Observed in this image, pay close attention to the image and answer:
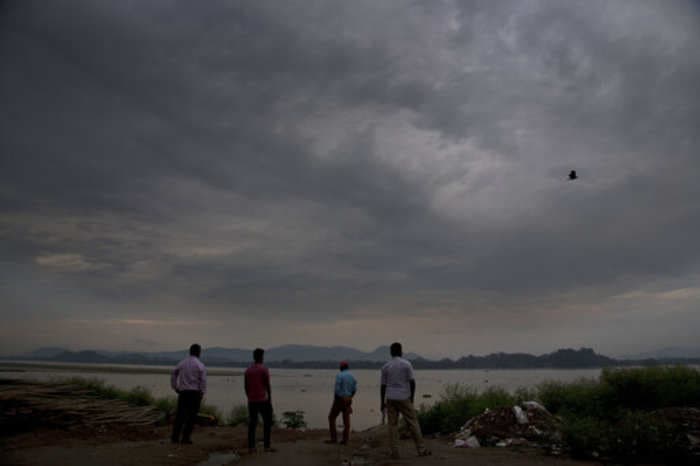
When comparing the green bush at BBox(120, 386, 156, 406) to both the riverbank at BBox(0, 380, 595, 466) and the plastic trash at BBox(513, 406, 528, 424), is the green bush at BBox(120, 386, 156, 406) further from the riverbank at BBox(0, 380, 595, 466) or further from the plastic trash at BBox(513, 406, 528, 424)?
the plastic trash at BBox(513, 406, 528, 424)

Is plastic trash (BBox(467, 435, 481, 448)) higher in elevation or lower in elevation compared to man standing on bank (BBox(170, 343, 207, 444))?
lower

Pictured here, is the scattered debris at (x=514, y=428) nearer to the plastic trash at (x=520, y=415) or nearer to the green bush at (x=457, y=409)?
the plastic trash at (x=520, y=415)

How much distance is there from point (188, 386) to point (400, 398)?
4794mm

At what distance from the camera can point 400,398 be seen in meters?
10.5

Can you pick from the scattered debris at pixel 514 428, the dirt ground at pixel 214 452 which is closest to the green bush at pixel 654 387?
the scattered debris at pixel 514 428

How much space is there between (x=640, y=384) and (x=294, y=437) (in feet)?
34.9

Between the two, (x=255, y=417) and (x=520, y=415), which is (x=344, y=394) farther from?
(x=520, y=415)

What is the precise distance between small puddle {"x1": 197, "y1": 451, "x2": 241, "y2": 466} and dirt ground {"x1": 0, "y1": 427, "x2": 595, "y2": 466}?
20 mm

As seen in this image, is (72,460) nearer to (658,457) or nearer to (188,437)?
(188,437)

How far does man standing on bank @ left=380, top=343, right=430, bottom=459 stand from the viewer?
34.3 ft

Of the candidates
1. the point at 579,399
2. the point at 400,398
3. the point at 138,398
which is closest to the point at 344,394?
the point at 400,398

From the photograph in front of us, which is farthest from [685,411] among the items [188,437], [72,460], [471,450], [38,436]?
[38,436]

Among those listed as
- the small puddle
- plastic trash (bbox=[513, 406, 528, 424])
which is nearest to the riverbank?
the small puddle

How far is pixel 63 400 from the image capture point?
14.5 meters
